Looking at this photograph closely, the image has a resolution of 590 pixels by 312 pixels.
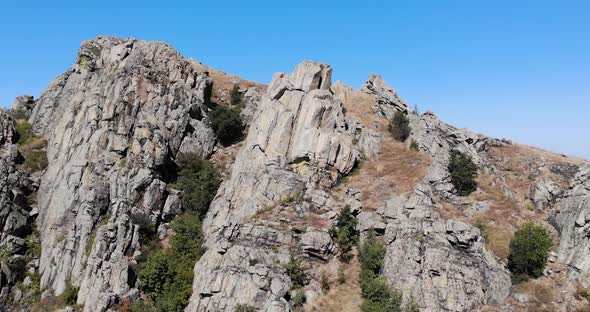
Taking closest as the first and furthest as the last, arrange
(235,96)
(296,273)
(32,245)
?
(296,273), (32,245), (235,96)

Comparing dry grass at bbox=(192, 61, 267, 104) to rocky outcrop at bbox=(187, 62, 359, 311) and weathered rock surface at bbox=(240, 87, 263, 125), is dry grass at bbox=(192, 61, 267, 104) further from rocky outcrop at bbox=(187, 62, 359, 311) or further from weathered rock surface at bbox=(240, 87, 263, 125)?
rocky outcrop at bbox=(187, 62, 359, 311)

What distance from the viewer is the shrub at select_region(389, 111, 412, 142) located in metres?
60.4

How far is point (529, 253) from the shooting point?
39.6m

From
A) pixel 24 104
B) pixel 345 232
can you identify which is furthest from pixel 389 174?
pixel 24 104

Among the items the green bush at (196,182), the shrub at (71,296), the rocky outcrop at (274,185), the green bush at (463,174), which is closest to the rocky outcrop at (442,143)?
the green bush at (463,174)

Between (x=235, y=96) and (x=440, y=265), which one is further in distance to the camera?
(x=235, y=96)

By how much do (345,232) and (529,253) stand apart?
16.7 meters

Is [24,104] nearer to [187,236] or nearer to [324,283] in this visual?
[187,236]

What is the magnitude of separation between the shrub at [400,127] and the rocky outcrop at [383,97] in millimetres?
3413

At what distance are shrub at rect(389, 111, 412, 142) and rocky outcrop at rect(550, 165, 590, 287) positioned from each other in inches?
796

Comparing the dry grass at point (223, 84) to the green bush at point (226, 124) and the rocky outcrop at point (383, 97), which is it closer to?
the green bush at point (226, 124)

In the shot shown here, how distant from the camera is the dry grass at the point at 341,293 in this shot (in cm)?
3794

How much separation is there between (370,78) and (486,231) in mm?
36818

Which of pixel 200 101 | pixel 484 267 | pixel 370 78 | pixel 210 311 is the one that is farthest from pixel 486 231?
pixel 200 101
